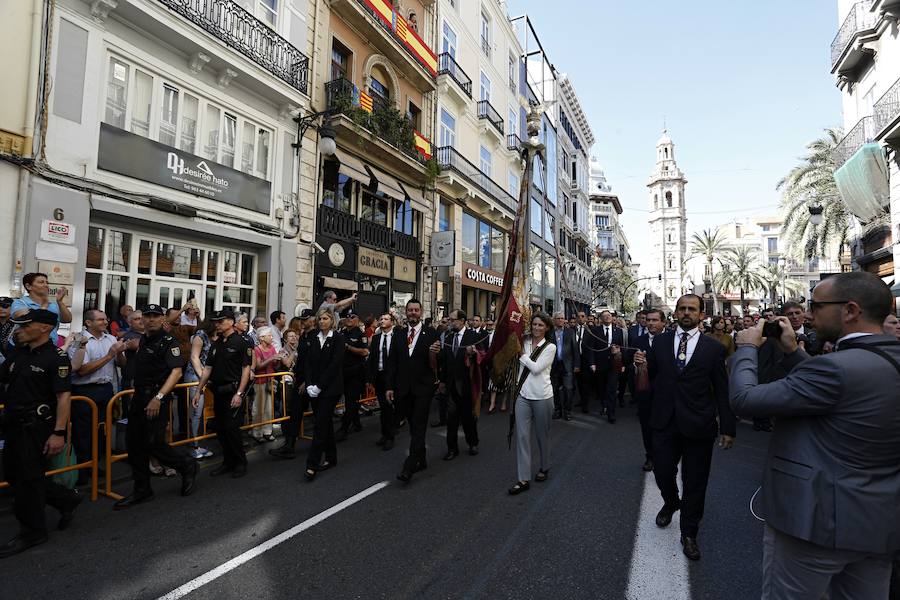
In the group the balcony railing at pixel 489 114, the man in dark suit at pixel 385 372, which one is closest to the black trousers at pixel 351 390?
the man in dark suit at pixel 385 372

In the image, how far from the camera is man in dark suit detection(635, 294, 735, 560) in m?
3.71

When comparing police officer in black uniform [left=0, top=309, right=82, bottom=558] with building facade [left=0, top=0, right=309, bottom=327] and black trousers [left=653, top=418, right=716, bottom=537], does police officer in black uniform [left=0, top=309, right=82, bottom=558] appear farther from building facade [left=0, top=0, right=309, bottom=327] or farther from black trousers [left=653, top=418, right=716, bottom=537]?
building facade [left=0, top=0, right=309, bottom=327]

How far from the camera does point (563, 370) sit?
9422 mm

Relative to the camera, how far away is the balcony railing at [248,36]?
10.2 metres

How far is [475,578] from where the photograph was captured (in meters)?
3.25

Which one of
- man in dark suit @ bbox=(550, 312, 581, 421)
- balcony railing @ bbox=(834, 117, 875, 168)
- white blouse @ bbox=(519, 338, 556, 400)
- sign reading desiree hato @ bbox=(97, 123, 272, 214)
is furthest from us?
balcony railing @ bbox=(834, 117, 875, 168)

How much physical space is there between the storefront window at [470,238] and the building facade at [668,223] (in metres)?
67.5

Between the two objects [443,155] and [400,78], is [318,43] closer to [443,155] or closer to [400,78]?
[400,78]

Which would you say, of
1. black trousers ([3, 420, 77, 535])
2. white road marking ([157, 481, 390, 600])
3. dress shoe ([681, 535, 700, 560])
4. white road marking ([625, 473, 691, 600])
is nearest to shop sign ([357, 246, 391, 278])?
white road marking ([157, 481, 390, 600])

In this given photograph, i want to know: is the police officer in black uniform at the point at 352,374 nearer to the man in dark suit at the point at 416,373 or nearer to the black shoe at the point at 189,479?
the man in dark suit at the point at 416,373

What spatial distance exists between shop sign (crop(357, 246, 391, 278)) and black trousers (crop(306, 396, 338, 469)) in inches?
391

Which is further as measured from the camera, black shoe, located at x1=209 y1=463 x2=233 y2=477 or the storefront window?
the storefront window

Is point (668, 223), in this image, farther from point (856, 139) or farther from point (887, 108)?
point (887, 108)

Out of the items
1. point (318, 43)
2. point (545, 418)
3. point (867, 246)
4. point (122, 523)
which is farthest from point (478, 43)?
point (122, 523)
